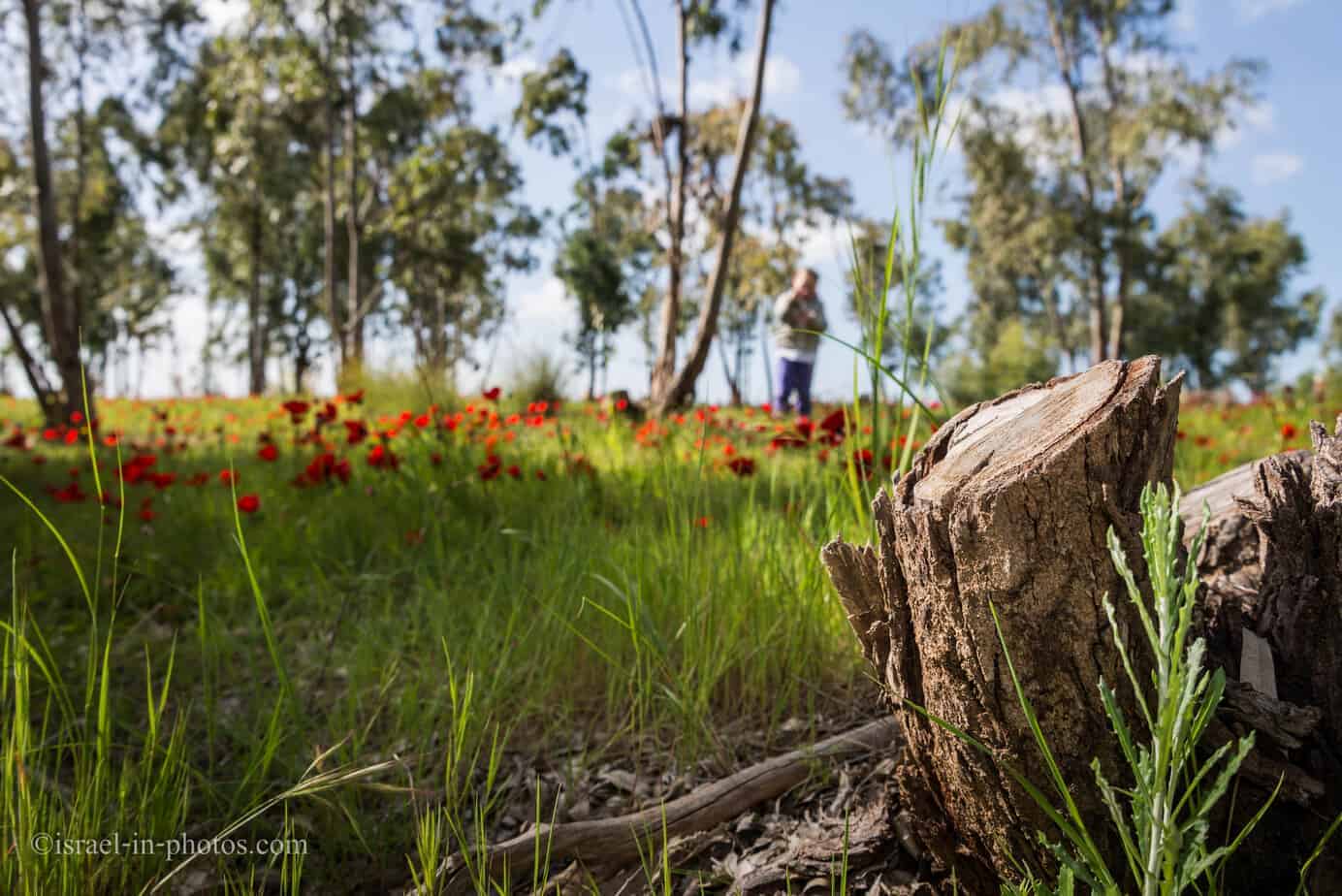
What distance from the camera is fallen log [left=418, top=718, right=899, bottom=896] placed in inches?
60.2

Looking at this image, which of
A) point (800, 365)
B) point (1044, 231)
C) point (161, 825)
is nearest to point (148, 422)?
point (800, 365)

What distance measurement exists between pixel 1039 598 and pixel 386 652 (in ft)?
6.56

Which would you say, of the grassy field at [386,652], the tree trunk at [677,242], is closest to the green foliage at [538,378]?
the tree trunk at [677,242]

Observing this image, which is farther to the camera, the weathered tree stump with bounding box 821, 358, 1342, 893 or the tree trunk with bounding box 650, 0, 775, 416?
the tree trunk with bounding box 650, 0, 775, 416

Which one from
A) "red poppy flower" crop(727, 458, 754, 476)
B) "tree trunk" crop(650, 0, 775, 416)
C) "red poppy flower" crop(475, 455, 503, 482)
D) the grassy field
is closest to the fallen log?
the grassy field

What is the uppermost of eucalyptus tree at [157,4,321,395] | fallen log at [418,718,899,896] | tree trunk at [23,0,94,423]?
eucalyptus tree at [157,4,321,395]

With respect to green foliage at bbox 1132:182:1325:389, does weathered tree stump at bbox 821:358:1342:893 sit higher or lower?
lower

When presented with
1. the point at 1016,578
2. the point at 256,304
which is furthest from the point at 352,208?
the point at 1016,578

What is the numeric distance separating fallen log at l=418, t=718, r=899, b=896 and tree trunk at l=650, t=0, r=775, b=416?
6.52 meters

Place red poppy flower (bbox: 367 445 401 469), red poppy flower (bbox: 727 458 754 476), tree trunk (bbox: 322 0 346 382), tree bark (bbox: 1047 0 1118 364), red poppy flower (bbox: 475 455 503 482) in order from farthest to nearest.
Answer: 1. tree bark (bbox: 1047 0 1118 364)
2. tree trunk (bbox: 322 0 346 382)
3. red poppy flower (bbox: 367 445 401 469)
4. red poppy flower (bbox: 475 455 503 482)
5. red poppy flower (bbox: 727 458 754 476)

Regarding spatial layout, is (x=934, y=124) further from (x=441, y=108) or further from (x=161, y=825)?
(x=441, y=108)

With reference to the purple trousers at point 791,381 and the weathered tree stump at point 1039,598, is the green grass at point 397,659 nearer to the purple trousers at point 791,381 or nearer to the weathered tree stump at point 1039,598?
the weathered tree stump at point 1039,598

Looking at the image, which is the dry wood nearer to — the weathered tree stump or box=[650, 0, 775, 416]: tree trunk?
the weathered tree stump

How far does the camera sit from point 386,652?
2516 mm
